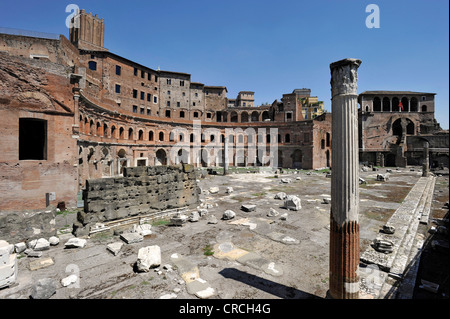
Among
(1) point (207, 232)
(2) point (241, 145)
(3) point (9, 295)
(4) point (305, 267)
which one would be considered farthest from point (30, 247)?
(2) point (241, 145)

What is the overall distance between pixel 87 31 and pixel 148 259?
43193mm

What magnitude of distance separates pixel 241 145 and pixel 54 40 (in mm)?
28016

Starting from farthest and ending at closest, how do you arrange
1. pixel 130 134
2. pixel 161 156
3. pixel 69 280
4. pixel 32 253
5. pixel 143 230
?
pixel 161 156, pixel 130 134, pixel 143 230, pixel 32 253, pixel 69 280

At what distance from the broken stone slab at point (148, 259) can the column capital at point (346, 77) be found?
5695 millimetres

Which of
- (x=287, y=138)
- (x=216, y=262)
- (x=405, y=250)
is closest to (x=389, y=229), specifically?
(x=405, y=250)

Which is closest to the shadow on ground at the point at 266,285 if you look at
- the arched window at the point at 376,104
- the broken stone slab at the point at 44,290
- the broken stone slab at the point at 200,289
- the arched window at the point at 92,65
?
the broken stone slab at the point at 200,289

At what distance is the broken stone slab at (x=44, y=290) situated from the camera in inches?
172

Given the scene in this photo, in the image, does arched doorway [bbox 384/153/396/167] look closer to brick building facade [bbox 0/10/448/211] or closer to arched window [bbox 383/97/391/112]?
brick building facade [bbox 0/10/448/211]

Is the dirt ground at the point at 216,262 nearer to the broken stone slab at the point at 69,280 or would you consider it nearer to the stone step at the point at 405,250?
the broken stone slab at the point at 69,280

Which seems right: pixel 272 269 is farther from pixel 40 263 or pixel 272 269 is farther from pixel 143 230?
pixel 40 263

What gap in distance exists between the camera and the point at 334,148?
13.7 ft

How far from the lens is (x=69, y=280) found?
496cm

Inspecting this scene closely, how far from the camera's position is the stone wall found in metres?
8.40
